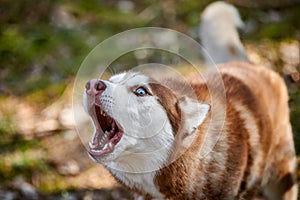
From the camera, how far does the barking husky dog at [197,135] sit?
142 inches

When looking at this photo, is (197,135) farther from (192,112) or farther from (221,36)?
(221,36)

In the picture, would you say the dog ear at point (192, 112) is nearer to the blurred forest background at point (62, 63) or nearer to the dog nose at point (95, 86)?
the dog nose at point (95, 86)

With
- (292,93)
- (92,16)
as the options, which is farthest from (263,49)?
(92,16)

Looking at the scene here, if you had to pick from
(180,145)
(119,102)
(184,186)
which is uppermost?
(119,102)

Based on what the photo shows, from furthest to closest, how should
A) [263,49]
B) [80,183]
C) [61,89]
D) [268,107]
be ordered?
[263,49] < [61,89] < [80,183] < [268,107]

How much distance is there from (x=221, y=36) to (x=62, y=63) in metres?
1.88

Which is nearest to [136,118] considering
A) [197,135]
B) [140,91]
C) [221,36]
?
[140,91]

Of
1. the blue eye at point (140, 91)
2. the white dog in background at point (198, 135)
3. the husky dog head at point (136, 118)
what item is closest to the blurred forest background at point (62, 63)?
the white dog in background at point (198, 135)

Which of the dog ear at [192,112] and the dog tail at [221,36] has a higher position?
the dog tail at [221,36]

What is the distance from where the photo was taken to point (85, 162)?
5.44m

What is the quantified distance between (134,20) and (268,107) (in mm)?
2744

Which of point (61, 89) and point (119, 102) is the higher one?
point (61, 89)

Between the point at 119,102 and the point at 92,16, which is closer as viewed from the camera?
the point at 119,102

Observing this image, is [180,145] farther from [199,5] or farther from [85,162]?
[199,5]
